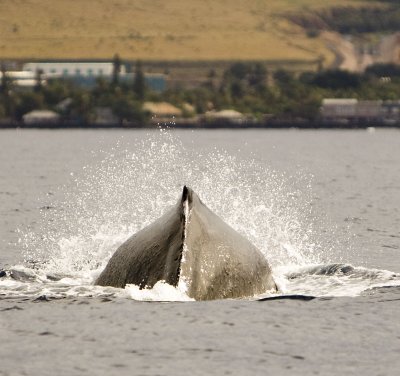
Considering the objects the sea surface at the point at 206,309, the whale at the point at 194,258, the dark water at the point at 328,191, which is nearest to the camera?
the sea surface at the point at 206,309

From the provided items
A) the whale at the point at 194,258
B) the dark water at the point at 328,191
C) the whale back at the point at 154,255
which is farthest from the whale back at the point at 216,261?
the dark water at the point at 328,191

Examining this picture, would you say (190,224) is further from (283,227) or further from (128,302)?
(283,227)

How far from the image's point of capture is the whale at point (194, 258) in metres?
29.8

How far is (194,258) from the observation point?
29688 millimetres

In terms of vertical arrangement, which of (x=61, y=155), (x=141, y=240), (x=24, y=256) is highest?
(x=141, y=240)

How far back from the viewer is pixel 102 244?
43750 millimetres

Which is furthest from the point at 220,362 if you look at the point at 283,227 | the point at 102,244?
the point at 283,227

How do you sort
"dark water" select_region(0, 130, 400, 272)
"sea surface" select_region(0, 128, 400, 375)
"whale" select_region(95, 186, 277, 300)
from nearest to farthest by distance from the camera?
1. "sea surface" select_region(0, 128, 400, 375)
2. "whale" select_region(95, 186, 277, 300)
3. "dark water" select_region(0, 130, 400, 272)

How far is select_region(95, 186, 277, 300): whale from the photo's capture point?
29828mm

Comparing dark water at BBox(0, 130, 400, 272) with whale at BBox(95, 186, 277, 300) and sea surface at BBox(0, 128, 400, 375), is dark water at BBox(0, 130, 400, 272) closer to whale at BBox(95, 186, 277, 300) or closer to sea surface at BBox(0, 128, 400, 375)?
sea surface at BBox(0, 128, 400, 375)

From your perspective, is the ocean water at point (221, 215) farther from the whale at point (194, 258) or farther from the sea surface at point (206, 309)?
the whale at point (194, 258)

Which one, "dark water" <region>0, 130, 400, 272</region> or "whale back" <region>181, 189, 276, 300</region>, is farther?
"dark water" <region>0, 130, 400, 272</region>

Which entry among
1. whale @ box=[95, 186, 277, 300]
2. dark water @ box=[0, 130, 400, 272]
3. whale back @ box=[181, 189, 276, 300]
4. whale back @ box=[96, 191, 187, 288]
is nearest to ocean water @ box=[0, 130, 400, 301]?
dark water @ box=[0, 130, 400, 272]

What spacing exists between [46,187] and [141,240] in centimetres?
6338
